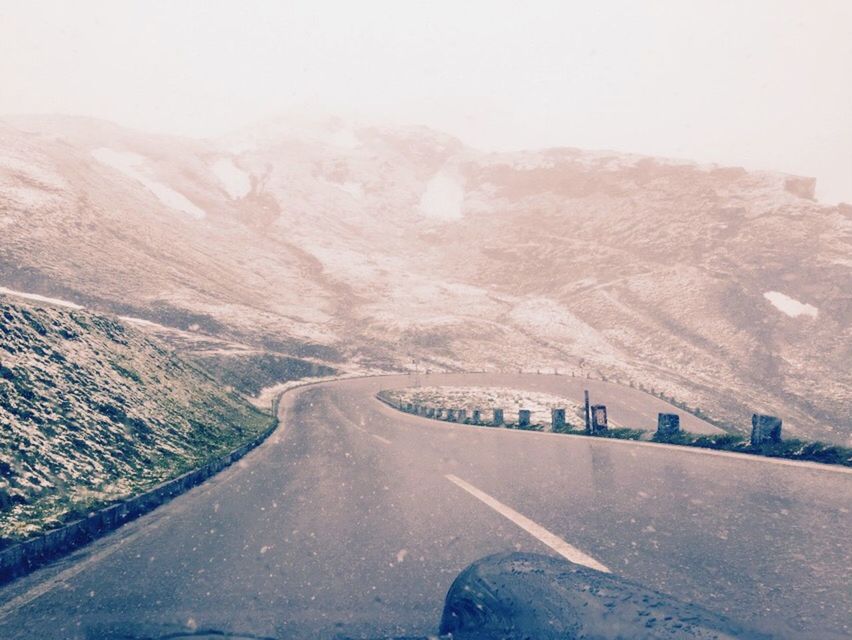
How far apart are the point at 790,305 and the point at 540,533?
14635 cm

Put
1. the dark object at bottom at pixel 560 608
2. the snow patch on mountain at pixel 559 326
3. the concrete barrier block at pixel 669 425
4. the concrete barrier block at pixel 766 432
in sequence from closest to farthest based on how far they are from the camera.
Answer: the dark object at bottom at pixel 560 608
the concrete barrier block at pixel 766 432
the concrete barrier block at pixel 669 425
the snow patch on mountain at pixel 559 326

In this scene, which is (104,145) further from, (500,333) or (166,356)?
(166,356)

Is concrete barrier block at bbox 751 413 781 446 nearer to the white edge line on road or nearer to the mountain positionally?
the white edge line on road

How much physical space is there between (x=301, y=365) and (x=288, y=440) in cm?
6755

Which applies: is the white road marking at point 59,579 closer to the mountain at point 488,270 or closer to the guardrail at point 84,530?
the guardrail at point 84,530

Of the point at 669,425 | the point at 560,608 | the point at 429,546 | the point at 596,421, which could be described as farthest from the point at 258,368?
the point at 560,608

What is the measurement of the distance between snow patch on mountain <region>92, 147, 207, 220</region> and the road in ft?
588

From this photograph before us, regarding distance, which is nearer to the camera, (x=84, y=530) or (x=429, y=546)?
(x=429, y=546)

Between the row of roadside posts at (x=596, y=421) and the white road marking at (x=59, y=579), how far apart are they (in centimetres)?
859

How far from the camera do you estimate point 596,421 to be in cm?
1348

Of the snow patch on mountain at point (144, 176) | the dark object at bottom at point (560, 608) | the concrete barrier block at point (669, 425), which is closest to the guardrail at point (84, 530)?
the dark object at bottom at point (560, 608)

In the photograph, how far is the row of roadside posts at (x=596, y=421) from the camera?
793 centimetres

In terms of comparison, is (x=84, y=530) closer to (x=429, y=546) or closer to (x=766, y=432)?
(x=429, y=546)

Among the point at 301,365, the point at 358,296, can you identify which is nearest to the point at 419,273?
the point at 358,296
